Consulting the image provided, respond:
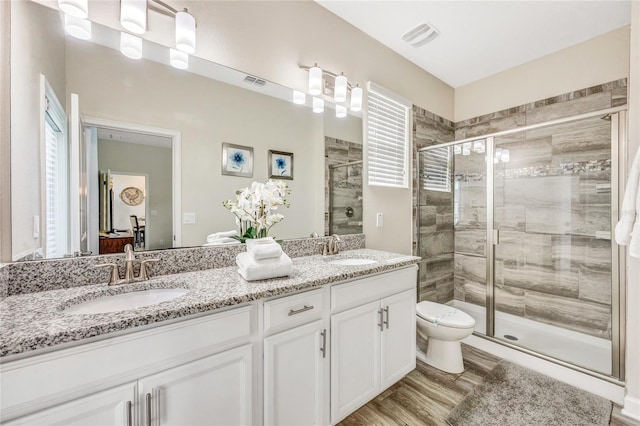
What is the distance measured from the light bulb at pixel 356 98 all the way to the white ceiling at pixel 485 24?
1.91 ft

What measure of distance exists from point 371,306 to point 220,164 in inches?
48.9

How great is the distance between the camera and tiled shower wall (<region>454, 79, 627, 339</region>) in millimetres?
2279

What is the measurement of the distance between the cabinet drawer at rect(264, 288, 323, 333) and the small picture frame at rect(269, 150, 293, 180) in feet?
2.72

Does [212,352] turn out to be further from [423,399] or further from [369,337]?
[423,399]

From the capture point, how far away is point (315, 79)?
1.89m

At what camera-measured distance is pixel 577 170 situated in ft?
7.95

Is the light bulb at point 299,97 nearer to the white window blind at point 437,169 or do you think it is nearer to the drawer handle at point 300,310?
the drawer handle at point 300,310

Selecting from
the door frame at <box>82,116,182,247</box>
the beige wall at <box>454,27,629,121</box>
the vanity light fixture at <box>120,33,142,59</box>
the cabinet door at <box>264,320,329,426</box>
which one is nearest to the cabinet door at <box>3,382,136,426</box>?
the cabinet door at <box>264,320,329,426</box>

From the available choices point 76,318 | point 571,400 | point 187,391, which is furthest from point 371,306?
point 571,400

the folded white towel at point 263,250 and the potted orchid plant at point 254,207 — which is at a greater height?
the potted orchid plant at point 254,207

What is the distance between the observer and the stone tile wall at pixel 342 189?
2.07m

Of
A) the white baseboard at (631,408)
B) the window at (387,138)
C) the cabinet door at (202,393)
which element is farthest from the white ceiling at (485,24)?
the white baseboard at (631,408)

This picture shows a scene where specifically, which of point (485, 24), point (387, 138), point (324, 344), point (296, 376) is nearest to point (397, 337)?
point (324, 344)

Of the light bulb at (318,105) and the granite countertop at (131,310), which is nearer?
the granite countertop at (131,310)
